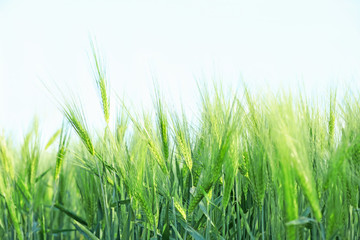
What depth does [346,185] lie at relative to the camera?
3.16 ft

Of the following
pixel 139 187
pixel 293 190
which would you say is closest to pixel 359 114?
pixel 293 190

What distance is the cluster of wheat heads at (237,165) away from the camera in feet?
2.72

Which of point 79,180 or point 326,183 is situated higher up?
point 79,180

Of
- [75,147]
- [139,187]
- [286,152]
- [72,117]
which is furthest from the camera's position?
[75,147]

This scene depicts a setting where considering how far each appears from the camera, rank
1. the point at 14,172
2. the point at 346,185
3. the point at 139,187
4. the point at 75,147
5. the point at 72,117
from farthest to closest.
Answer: the point at 75,147
the point at 14,172
the point at 72,117
the point at 139,187
the point at 346,185

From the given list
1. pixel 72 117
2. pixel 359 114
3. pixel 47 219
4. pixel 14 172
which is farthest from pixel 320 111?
pixel 47 219

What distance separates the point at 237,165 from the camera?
1.06 m

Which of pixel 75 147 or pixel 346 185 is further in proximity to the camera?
pixel 75 147

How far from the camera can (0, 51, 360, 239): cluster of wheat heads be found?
2.72 feet

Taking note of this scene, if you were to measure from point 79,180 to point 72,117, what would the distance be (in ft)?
1.79

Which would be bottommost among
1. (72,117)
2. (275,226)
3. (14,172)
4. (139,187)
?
(275,226)

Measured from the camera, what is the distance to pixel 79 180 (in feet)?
5.51

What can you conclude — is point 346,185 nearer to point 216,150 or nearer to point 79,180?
point 216,150

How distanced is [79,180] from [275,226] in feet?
3.09
